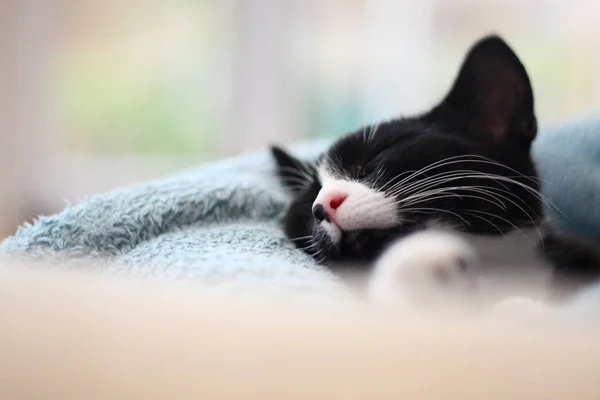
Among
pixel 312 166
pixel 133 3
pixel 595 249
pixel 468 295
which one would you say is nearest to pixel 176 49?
pixel 133 3

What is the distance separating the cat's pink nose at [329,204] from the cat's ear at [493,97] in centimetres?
24


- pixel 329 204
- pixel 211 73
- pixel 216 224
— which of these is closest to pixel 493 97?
pixel 329 204

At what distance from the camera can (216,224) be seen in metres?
0.91

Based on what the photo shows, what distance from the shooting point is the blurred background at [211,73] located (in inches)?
77.2

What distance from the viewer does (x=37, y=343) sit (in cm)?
34

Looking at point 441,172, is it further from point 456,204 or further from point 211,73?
point 211,73

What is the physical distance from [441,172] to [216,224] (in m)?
0.39

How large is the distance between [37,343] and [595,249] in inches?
27.9

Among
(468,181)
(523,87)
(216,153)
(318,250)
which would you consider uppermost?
(523,87)

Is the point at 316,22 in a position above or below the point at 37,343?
above

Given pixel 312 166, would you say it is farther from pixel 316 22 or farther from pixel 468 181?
pixel 316 22

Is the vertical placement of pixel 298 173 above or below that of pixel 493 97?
below

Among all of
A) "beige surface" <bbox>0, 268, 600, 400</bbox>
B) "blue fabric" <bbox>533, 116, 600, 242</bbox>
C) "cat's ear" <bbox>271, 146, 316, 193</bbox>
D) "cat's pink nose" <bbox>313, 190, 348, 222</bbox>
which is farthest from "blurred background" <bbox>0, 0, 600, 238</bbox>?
"beige surface" <bbox>0, 268, 600, 400</bbox>

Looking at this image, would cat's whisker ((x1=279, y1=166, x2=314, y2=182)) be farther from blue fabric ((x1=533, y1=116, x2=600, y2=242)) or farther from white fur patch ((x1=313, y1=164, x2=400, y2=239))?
blue fabric ((x1=533, y1=116, x2=600, y2=242))
